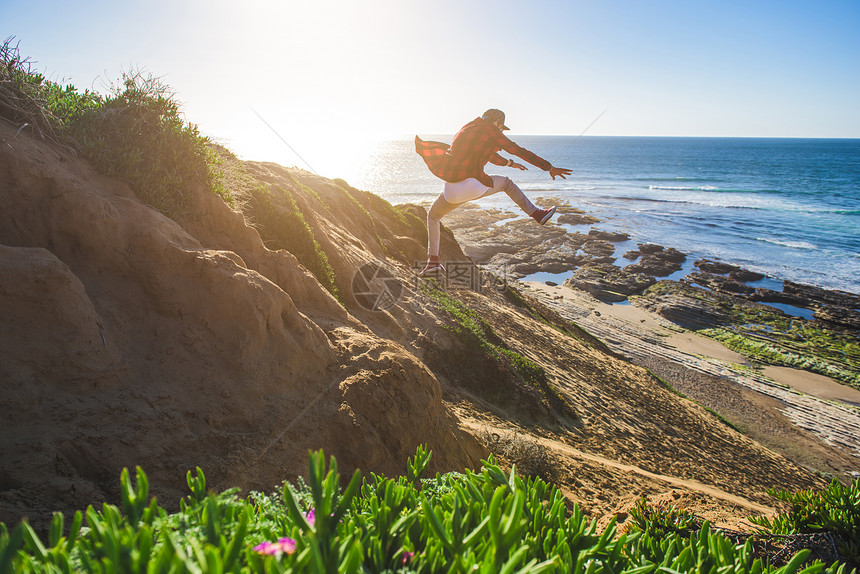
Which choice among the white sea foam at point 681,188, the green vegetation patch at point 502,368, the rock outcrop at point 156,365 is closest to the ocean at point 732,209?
the white sea foam at point 681,188

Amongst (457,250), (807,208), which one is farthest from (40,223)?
(807,208)

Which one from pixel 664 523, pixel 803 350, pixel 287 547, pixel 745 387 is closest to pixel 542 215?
pixel 664 523

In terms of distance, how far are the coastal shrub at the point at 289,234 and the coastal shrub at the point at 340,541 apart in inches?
214

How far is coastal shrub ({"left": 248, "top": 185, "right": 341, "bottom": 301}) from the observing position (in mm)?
7656

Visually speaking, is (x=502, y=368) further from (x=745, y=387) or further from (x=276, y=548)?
(x=745, y=387)

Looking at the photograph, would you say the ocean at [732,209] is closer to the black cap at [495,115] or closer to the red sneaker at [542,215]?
the red sneaker at [542,215]

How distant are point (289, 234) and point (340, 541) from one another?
6.77 meters

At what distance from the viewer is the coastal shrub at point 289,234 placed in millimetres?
7656

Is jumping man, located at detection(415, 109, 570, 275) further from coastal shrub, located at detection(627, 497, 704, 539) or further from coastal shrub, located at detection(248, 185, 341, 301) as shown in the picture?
coastal shrub, located at detection(627, 497, 704, 539)

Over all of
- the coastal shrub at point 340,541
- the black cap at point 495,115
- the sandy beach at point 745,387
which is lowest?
the sandy beach at point 745,387

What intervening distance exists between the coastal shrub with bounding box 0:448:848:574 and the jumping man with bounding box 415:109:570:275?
405 cm

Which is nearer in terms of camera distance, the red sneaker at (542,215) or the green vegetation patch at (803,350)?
the red sneaker at (542,215)

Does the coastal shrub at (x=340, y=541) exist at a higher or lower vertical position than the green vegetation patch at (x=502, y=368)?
higher

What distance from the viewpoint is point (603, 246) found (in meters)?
29.8
